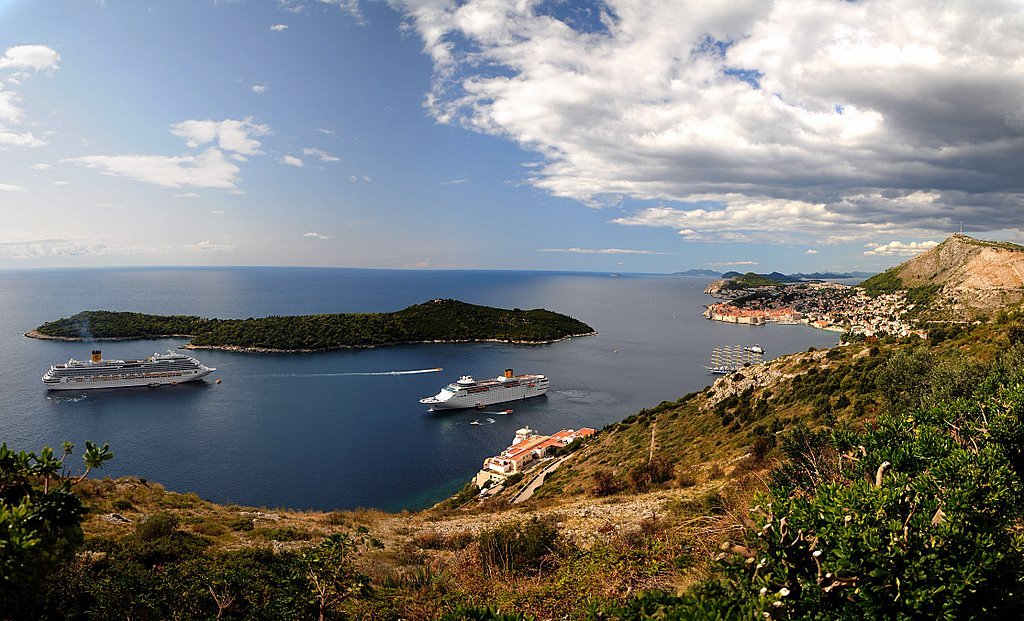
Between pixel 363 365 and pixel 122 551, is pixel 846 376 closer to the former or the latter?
pixel 122 551

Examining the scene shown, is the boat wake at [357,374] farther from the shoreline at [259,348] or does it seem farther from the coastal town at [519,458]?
the coastal town at [519,458]

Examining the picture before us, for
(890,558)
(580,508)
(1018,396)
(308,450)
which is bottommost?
(308,450)

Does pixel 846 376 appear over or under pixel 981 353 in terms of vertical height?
under

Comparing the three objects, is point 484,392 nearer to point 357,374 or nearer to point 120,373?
point 357,374


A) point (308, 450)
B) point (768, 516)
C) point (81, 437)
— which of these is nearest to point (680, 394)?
point (308, 450)

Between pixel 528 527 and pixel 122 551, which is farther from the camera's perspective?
pixel 528 527

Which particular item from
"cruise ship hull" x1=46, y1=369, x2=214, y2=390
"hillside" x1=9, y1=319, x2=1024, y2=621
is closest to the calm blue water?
"cruise ship hull" x1=46, y1=369, x2=214, y2=390

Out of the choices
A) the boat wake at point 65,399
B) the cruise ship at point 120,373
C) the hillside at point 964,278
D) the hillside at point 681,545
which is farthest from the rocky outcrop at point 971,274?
the boat wake at point 65,399
